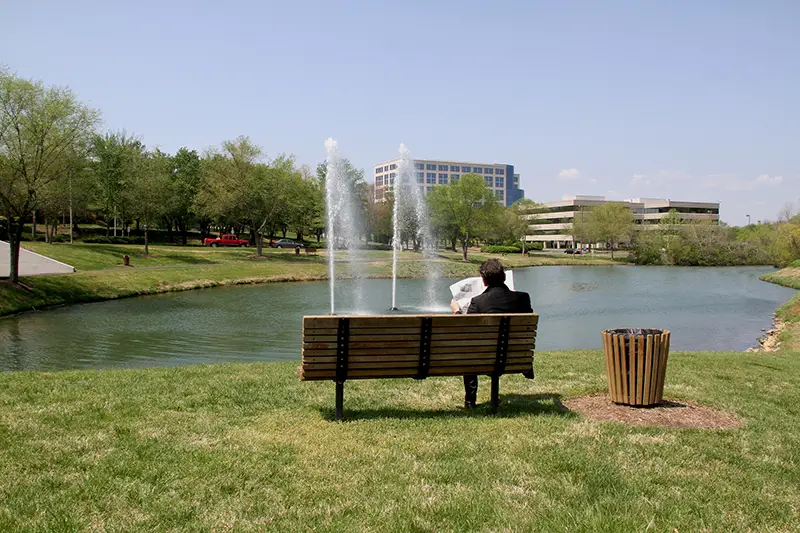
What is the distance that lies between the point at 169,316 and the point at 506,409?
20708 millimetres

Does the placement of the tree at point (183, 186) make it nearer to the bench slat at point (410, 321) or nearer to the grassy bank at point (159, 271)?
the grassy bank at point (159, 271)

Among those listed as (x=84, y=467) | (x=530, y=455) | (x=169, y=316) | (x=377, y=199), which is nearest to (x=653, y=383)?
(x=530, y=455)

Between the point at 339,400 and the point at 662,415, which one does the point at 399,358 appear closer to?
the point at 339,400

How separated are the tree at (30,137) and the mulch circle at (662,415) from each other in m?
26.8

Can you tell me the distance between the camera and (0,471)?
465 centimetres

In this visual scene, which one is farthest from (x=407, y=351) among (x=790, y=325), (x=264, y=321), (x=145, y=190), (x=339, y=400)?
(x=145, y=190)

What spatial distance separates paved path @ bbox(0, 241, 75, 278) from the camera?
32019 millimetres

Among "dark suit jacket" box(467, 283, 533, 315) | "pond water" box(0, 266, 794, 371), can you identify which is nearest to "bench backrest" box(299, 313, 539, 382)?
"dark suit jacket" box(467, 283, 533, 315)

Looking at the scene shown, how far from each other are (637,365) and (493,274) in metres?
1.88

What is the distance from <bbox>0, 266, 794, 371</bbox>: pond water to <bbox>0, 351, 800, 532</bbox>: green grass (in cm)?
884

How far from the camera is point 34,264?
33.8 m

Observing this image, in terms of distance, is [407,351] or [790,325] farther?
[790,325]

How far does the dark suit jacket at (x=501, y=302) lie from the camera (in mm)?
7031

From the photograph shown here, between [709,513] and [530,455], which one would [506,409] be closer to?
[530,455]
